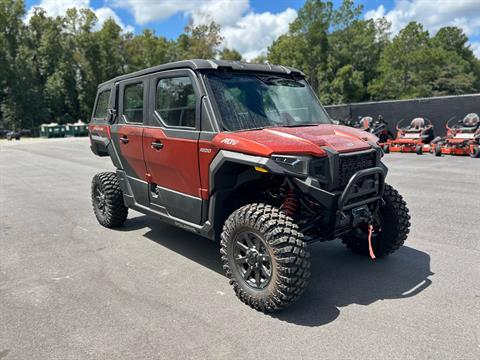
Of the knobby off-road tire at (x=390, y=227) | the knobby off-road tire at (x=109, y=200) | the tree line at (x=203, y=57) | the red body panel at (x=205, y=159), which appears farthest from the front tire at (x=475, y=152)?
the tree line at (x=203, y=57)

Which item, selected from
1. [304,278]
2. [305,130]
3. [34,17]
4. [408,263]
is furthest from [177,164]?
[34,17]

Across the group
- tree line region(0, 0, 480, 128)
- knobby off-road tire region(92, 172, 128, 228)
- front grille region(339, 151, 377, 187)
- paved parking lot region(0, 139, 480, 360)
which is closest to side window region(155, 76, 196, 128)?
front grille region(339, 151, 377, 187)

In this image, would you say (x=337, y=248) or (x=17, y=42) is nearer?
(x=337, y=248)

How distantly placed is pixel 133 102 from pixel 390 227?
349 cm

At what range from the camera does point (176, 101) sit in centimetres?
430

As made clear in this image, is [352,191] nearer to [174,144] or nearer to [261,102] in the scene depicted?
[261,102]

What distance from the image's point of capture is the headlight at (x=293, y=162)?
10.7ft

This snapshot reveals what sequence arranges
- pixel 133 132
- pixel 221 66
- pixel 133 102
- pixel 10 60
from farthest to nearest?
pixel 10 60, pixel 133 102, pixel 133 132, pixel 221 66

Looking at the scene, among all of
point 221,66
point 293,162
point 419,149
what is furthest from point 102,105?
point 419,149

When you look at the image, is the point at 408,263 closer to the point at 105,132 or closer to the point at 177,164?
the point at 177,164

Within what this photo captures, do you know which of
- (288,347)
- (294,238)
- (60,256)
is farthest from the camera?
(60,256)

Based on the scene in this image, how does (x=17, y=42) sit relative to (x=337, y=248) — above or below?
above

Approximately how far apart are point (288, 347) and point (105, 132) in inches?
161

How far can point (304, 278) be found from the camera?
10.9 ft
